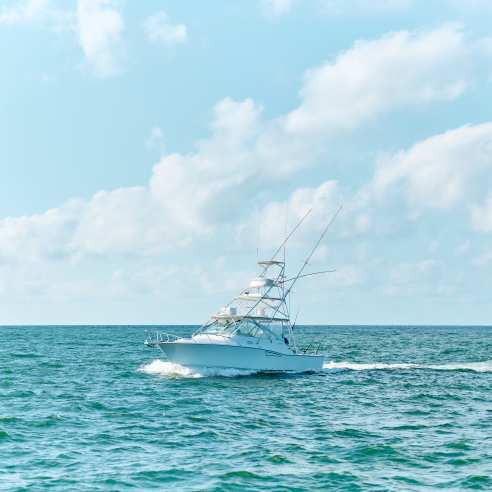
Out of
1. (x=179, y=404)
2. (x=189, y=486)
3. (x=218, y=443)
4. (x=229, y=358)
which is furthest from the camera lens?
(x=229, y=358)

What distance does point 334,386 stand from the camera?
37031 millimetres

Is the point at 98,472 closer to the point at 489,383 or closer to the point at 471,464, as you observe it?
the point at 471,464

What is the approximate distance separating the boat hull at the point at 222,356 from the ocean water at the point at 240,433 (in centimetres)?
68

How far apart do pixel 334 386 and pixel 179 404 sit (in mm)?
11873

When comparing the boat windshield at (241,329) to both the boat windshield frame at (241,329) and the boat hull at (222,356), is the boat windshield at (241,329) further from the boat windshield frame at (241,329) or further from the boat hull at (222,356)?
the boat hull at (222,356)

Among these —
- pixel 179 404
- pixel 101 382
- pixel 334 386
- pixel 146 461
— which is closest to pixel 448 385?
pixel 334 386

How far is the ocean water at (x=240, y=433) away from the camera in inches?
667

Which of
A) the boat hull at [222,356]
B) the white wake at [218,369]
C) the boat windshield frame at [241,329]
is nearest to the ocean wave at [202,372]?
the white wake at [218,369]

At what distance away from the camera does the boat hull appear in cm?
3800

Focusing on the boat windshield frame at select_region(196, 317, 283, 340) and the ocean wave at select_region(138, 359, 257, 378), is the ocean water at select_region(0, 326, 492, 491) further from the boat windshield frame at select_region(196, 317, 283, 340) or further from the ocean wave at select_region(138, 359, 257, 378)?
the boat windshield frame at select_region(196, 317, 283, 340)

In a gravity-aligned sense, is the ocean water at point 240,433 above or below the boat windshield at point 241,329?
below

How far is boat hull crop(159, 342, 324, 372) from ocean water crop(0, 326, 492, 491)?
677 millimetres

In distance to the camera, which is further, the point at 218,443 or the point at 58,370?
the point at 58,370

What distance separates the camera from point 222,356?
38406 millimetres
